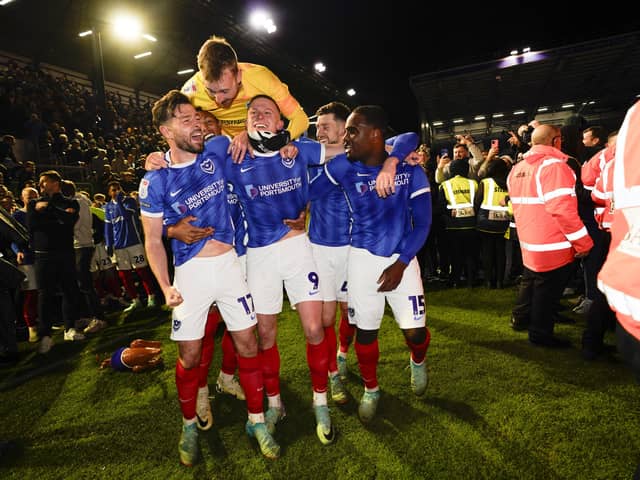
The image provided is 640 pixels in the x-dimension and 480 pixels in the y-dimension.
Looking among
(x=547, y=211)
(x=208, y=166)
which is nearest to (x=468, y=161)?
(x=547, y=211)

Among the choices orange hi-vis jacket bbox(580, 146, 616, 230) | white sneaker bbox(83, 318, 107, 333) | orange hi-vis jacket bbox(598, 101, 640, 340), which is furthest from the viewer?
white sneaker bbox(83, 318, 107, 333)

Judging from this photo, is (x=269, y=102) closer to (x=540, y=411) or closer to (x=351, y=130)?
(x=351, y=130)

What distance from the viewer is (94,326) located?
6.35m

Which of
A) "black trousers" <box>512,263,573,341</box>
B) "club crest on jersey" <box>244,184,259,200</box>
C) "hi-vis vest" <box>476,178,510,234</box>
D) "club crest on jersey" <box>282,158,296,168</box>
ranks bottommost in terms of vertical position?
"black trousers" <box>512,263,573,341</box>

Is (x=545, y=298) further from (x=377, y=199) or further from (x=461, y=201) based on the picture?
(x=461, y=201)

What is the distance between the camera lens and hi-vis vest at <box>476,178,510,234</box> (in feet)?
21.8

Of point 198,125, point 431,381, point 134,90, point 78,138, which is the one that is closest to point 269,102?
point 198,125

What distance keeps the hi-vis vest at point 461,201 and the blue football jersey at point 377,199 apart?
13.4 feet

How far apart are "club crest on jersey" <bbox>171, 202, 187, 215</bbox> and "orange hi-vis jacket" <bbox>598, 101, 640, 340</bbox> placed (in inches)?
99.0

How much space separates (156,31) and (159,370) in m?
22.1

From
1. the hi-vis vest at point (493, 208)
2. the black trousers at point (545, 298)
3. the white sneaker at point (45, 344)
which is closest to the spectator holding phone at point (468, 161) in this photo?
the hi-vis vest at point (493, 208)

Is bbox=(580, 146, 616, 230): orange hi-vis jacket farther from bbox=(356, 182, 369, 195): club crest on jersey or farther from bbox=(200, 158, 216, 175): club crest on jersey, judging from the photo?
bbox=(200, 158, 216, 175): club crest on jersey

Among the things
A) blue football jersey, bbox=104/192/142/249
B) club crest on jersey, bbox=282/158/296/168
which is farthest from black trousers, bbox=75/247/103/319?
club crest on jersey, bbox=282/158/296/168

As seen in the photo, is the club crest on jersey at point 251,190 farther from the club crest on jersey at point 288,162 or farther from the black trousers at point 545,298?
the black trousers at point 545,298
